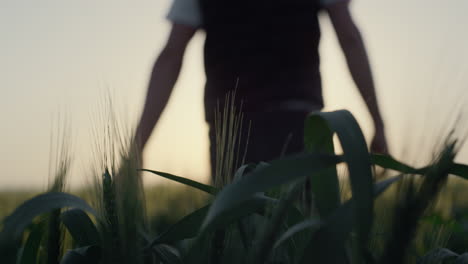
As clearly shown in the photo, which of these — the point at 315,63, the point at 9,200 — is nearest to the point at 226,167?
the point at 315,63

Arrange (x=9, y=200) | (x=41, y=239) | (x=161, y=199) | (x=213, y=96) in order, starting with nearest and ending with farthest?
(x=41, y=239) → (x=161, y=199) → (x=213, y=96) → (x=9, y=200)

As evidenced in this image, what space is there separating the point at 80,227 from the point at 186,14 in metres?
1.21

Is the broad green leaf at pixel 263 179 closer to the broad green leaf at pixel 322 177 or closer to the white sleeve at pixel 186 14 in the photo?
the broad green leaf at pixel 322 177

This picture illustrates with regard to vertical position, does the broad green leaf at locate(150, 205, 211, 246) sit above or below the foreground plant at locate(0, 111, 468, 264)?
below

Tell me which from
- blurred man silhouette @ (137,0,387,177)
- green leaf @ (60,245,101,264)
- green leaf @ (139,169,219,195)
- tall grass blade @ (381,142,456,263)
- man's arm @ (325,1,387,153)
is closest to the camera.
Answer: tall grass blade @ (381,142,456,263)

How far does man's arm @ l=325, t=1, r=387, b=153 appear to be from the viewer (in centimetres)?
132

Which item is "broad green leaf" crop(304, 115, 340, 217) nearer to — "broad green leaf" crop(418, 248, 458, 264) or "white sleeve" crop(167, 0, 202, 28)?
"broad green leaf" crop(418, 248, 458, 264)

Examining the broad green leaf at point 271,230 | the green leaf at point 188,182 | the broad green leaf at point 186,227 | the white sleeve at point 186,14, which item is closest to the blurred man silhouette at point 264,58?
the white sleeve at point 186,14

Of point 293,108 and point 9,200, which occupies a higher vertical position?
point 293,108

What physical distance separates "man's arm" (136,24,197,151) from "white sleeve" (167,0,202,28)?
0.02 metres

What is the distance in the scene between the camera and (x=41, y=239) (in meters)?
0.48

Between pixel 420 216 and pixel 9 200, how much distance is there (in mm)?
3580

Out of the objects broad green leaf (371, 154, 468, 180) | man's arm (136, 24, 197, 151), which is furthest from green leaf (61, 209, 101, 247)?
man's arm (136, 24, 197, 151)

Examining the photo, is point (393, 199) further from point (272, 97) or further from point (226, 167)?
point (272, 97)
